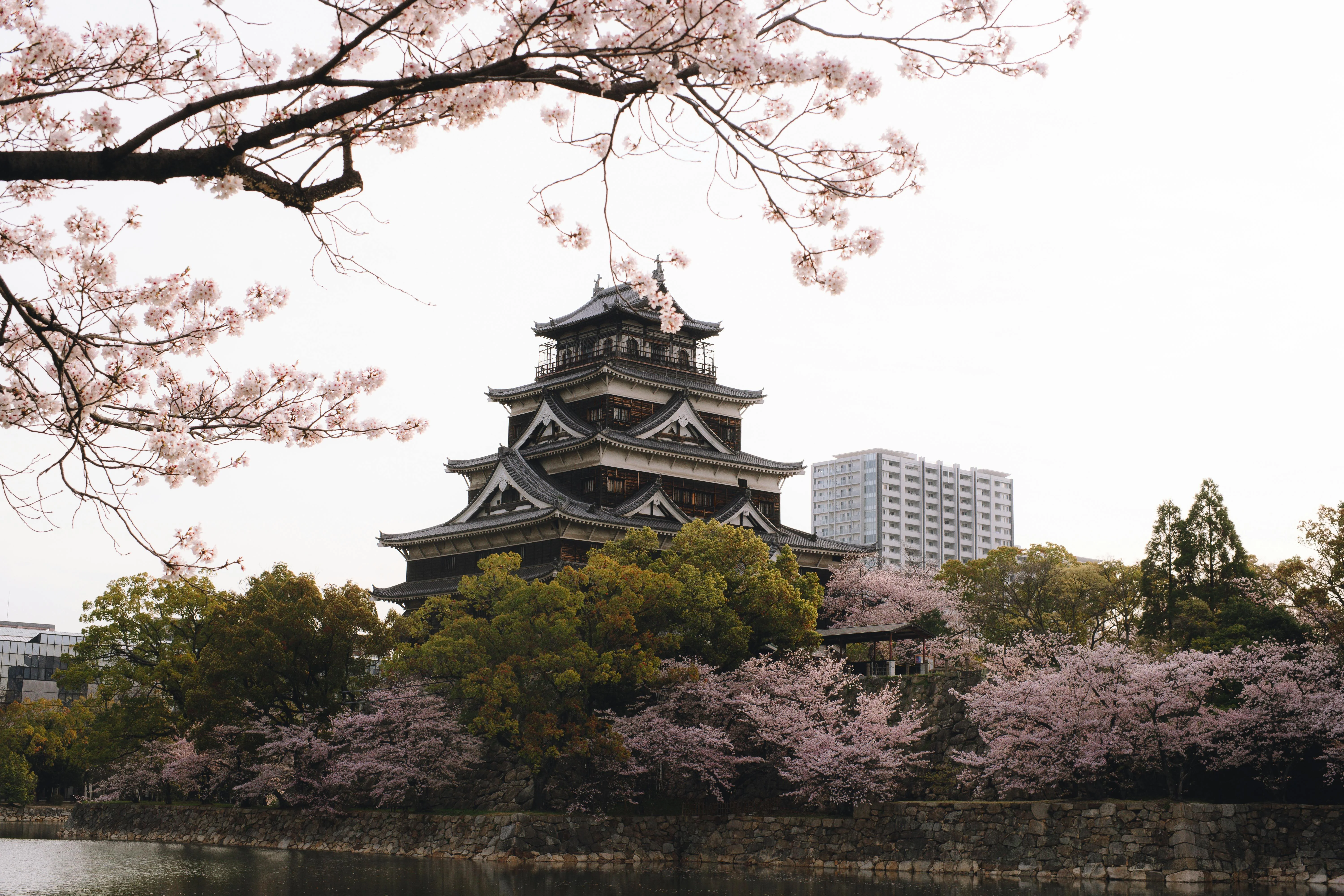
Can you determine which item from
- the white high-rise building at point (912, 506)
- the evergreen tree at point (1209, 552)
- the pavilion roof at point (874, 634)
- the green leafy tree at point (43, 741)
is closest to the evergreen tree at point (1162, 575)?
the evergreen tree at point (1209, 552)

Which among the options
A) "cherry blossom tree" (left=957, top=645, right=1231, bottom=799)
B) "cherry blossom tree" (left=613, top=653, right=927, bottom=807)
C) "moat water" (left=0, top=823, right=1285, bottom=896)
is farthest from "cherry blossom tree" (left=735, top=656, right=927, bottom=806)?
"cherry blossom tree" (left=957, top=645, right=1231, bottom=799)

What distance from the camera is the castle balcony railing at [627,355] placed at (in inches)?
1705

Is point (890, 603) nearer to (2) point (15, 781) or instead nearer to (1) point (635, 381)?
(1) point (635, 381)

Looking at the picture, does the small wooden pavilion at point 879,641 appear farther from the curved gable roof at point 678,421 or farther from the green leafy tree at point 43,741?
the green leafy tree at point 43,741

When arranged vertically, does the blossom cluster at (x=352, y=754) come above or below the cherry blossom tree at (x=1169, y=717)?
below

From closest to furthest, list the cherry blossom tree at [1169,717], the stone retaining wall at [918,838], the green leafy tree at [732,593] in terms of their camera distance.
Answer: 1. the stone retaining wall at [918,838]
2. the cherry blossom tree at [1169,717]
3. the green leafy tree at [732,593]

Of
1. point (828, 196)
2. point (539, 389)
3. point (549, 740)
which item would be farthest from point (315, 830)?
point (828, 196)

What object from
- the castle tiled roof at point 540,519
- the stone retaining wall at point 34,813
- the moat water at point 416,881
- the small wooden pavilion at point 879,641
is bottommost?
the stone retaining wall at point 34,813

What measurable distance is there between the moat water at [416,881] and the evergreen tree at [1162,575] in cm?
1059

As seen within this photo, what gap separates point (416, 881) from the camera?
21.8 m

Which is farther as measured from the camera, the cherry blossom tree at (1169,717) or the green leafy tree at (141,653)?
the green leafy tree at (141,653)

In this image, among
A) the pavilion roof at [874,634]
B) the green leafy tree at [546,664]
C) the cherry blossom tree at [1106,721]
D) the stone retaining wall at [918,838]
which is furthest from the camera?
the pavilion roof at [874,634]

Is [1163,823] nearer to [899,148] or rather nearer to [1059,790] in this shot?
[1059,790]

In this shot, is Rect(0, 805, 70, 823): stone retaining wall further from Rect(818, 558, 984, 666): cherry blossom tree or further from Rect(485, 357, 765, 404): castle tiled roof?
Rect(818, 558, 984, 666): cherry blossom tree
